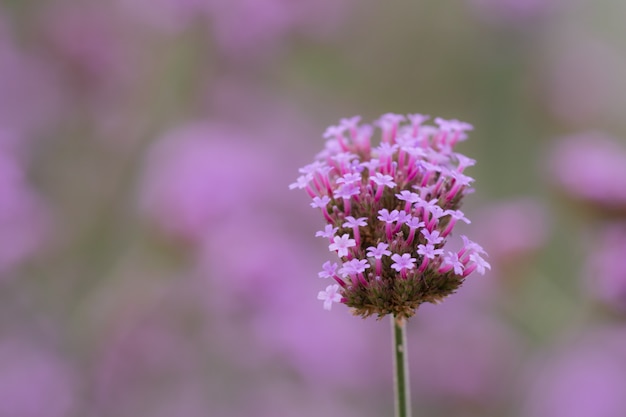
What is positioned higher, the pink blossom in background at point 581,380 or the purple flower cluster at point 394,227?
the pink blossom in background at point 581,380

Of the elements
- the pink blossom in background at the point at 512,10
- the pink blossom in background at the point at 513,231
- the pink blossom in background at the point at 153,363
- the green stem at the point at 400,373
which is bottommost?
the green stem at the point at 400,373

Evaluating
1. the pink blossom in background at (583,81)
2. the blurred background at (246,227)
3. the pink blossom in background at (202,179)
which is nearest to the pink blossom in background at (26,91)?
the blurred background at (246,227)

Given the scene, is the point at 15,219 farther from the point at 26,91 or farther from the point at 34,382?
the point at 26,91

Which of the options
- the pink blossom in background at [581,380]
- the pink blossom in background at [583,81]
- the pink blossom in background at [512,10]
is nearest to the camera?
the pink blossom in background at [581,380]

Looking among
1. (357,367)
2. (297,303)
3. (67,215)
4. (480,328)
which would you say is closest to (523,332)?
(480,328)

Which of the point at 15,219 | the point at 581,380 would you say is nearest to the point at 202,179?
the point at 15,219

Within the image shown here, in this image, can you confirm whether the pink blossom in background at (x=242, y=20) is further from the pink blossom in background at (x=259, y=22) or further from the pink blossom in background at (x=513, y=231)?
the pink blossom in background at (x=513, y=231)

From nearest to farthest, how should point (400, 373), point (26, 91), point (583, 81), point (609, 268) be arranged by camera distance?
point (400, 373) → point (609, 268) → point (26, 91) → point (583, 81)

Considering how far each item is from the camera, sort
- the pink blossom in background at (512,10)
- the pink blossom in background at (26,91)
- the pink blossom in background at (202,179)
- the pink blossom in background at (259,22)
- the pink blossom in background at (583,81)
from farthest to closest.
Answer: the pink blossom in background at (512,10) → the pink blossom in background at (583,81) → the pink blossom in background at (259,22) → the pink blossom in background at (26,91) → the pink blossom in background at (202,179)

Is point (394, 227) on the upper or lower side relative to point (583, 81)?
lower
